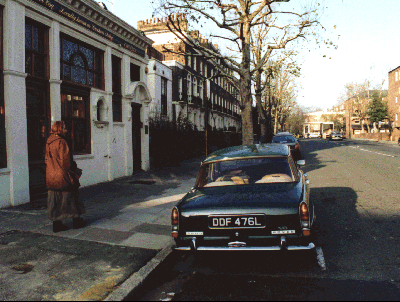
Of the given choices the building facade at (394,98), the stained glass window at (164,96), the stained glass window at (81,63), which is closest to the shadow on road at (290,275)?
the stained glass window at (81,63)

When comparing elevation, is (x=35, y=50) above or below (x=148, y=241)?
above

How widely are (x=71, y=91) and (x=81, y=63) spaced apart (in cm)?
134

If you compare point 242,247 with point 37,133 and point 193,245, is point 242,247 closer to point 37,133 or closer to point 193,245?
point 193,245

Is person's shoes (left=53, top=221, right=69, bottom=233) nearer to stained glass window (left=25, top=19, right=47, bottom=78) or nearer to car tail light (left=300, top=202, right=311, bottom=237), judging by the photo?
car tail light (left=300, top=202, right=311, bottom=237)

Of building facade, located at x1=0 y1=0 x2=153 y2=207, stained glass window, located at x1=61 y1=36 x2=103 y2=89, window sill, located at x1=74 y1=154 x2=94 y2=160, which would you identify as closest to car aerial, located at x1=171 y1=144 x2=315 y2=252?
building facade, located at x1=0 y1=0 x2=153 y2=207

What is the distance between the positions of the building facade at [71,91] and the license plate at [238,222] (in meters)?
6.09

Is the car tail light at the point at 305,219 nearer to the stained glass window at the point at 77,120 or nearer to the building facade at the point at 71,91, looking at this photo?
the building facade at the point at 71,91

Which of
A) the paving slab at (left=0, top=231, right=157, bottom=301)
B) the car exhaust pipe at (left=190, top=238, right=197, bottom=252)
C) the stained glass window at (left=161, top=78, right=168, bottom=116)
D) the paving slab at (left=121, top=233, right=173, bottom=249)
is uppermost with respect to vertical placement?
the stained glass window at (left=161, top=78, right=168, bottom=116)

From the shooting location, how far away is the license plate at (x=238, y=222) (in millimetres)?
3877

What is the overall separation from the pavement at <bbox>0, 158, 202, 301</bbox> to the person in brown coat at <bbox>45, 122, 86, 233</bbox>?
0.34 metres

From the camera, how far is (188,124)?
2014 centimetres

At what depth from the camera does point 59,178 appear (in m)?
5.75

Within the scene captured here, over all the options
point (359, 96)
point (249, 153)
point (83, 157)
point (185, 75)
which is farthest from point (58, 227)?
point (359, 96)

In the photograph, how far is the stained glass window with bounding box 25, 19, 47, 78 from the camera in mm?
9023
